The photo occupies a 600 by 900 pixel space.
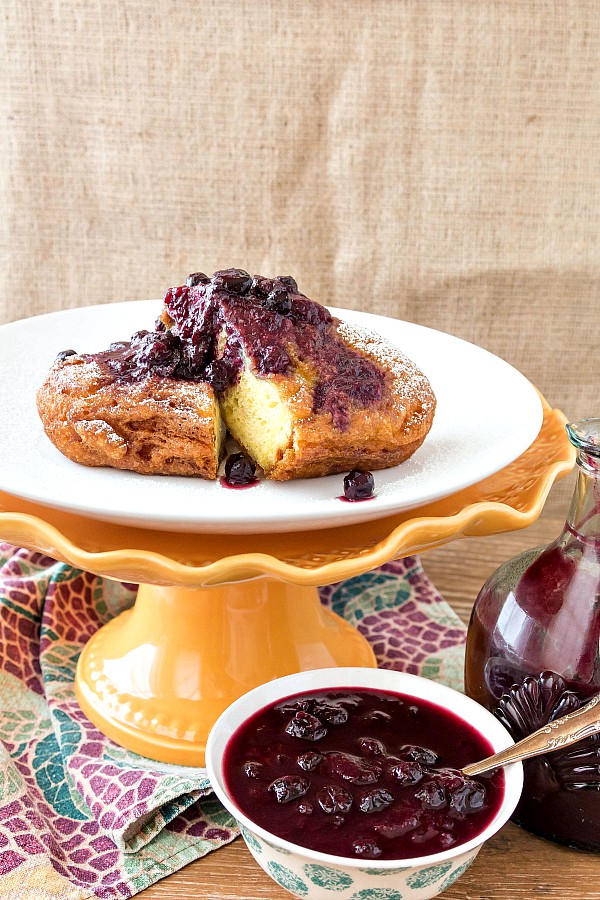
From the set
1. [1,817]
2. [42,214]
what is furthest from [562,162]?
[1,817]

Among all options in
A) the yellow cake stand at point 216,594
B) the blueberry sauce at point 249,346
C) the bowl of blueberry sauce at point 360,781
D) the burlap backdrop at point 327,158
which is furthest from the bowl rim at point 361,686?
the burlap backdrop at point 327,158

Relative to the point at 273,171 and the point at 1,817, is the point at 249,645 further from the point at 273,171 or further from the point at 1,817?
the point at 273,171

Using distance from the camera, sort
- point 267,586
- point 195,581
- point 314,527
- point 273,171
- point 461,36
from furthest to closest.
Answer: point 273,171
point 461,36
point 267,586
point 314,527
point 195,581

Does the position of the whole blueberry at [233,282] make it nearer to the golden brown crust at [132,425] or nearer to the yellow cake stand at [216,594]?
the golden brown crust at [132,425]

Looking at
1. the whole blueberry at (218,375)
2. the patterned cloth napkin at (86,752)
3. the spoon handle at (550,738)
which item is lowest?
the patterned cloth napkin at (86,752)

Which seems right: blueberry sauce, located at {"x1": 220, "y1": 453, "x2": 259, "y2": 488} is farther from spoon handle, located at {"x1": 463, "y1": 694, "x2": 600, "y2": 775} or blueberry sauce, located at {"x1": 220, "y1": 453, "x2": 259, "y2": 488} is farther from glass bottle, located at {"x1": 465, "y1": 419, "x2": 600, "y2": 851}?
spoon handle, located at {"x1": 463, "y1": 694, "x2": 600, "y2": 775}

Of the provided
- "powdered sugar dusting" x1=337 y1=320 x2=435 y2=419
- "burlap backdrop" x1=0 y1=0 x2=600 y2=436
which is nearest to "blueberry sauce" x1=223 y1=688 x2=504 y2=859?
"powdered sugar dusting" x1=337 y1=320 x2=435 y2=419
